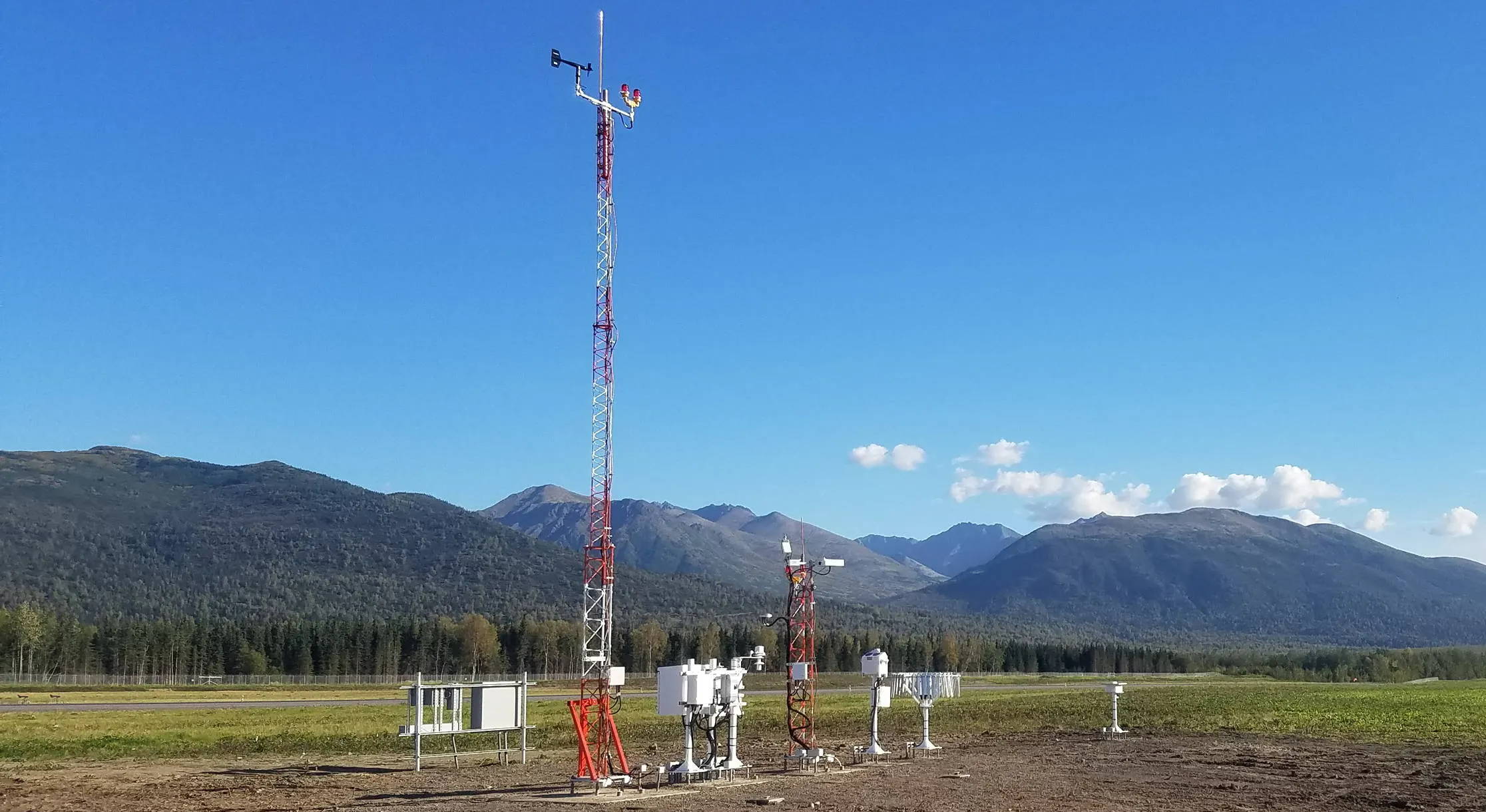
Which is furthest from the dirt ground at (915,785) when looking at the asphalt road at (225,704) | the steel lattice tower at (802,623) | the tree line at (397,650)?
the tree line at (397,650)

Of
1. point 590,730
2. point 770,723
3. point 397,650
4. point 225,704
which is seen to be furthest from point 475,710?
point 397,650

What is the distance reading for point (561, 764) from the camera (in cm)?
3891

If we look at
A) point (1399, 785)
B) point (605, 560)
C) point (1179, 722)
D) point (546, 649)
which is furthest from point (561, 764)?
point (546, 649)

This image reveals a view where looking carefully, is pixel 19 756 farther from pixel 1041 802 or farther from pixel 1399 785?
pixel 1399 785

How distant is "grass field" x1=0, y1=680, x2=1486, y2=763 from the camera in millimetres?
46094

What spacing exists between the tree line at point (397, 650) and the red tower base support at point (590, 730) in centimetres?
9439

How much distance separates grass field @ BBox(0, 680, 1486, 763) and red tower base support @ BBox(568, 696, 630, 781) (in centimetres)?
1149

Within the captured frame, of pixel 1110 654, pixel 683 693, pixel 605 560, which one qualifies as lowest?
pixel 1110 654

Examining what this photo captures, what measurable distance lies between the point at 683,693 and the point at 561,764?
802 cm

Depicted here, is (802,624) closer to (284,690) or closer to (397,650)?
(284,690)

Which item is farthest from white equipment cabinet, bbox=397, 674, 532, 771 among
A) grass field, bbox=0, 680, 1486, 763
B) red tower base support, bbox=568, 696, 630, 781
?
grass field, bbox=0, 680, 1486, 763

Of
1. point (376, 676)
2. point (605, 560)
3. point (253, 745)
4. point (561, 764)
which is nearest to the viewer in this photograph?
point (605, 560)

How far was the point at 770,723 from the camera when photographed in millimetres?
57344

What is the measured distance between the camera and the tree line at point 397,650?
145125mm
